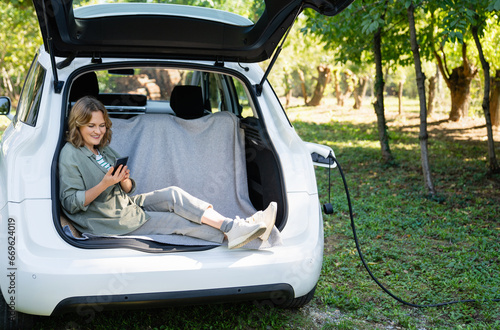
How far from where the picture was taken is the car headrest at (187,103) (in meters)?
4.37

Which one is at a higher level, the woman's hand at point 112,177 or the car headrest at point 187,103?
the car headrest at point 187,103

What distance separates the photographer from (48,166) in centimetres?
278

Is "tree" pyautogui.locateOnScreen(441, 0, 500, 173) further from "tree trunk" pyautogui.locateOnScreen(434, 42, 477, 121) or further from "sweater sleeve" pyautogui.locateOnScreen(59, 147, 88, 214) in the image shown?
"tree trunk" pyautogui.locateOnScreen(434, 42, 477, 121)

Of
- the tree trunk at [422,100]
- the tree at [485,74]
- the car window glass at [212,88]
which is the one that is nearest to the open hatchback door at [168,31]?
the car window glass at [212,88]

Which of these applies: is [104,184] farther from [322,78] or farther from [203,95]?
[322,78]

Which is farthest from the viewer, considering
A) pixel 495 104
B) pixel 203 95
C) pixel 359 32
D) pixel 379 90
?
pixel 495 104

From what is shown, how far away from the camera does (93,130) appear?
3.11 m

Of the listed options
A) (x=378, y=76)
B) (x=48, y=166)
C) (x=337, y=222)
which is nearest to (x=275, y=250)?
(x=48, y=166)

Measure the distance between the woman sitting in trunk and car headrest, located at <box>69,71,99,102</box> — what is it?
0.82m

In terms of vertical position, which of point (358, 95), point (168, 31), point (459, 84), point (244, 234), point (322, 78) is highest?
point (322, 78)

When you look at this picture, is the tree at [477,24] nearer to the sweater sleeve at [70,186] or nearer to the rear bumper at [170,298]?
the rear bumper at [170,298]

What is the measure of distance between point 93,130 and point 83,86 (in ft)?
3.22

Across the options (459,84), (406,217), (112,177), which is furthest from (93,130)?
(459,84)

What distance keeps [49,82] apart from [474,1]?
14.8ft
